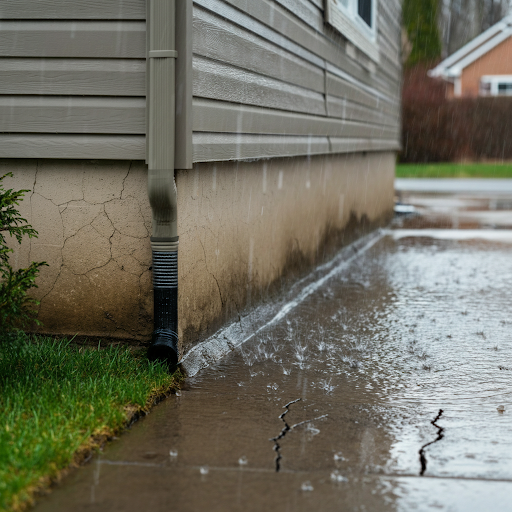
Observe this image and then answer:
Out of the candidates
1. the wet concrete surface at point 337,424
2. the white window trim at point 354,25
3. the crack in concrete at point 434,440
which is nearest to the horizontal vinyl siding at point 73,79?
the wet concrete surface at point 337,424

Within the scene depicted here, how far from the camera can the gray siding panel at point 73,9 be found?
14.5 ft

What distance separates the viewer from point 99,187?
463 cm

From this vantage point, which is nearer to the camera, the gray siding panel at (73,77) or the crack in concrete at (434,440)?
the crack in concrete at (434,440)

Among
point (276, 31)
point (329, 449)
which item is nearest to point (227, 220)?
point (276, 31)

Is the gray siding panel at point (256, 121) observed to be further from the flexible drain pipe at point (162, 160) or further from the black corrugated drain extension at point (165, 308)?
the black corrugated drain extension at point (165, 308)

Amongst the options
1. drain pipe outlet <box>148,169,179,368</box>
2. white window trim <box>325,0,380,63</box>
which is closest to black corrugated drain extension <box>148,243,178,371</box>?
drain pipe outlet <box>148,169,179,368</box>

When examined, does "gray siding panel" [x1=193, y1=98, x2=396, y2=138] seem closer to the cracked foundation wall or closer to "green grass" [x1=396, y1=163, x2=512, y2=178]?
the cracked foundation wall

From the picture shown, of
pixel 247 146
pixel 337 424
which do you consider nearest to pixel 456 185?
pixel 247 146

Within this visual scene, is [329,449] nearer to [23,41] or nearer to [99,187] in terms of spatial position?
[99,187]

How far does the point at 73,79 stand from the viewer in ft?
14.8

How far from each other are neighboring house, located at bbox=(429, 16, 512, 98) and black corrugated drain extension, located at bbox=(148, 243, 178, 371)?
3523cm

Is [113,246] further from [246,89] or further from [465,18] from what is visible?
[465,18]

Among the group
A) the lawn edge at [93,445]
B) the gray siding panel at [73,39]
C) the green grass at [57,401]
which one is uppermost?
the gray siding panel at [73,39]

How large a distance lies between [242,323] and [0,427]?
2.53m
